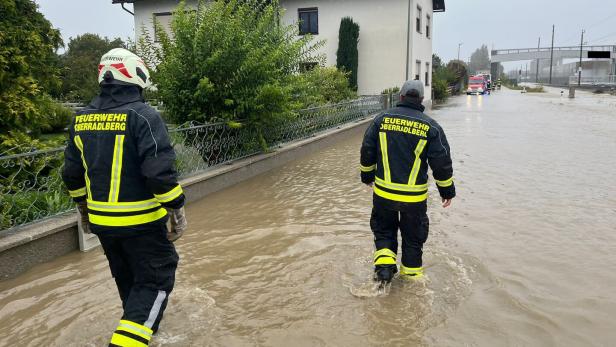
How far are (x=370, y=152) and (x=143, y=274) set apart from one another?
205cm

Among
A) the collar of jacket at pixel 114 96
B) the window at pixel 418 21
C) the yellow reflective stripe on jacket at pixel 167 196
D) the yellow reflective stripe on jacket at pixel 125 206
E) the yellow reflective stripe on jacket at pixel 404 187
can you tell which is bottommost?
the yellow reflective stripe on jacket at pixel 404 187

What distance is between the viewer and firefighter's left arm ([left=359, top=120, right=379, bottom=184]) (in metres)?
3.96

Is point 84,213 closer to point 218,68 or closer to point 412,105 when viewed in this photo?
point 412,105

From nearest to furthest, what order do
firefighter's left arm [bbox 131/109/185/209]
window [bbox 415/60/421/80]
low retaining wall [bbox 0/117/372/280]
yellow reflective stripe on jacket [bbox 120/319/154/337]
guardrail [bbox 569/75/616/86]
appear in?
firefighter's left arm [bbox 131/109/185/209] < yellow reflective stripe on jacket [bbox 120/319/154/337] < low retaining wall [bbox 0/117/372/280] < window [bbox 415/60/421/80] < guardrail [bbox 569/75/616/86]

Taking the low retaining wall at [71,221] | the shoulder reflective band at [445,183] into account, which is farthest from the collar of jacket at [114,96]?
the shoulder reflective band at [445,183]

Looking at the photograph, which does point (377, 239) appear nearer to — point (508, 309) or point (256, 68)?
point (508, 309)

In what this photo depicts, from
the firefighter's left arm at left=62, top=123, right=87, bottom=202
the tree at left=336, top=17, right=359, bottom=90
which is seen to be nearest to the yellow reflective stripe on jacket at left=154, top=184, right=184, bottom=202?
the firefighter's left arm at left=62, top=123, right=87, bottom=202

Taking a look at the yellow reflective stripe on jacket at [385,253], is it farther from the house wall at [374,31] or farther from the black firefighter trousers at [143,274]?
the house wall at [374,31]

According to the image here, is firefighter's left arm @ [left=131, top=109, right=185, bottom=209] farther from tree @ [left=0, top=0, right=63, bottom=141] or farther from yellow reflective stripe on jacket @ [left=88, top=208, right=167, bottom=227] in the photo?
tree @ [left=0, top=0, right=63, bottom=141]

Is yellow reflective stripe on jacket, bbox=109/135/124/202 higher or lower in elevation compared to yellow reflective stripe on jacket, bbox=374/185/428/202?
higher

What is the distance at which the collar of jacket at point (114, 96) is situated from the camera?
2.77 metres

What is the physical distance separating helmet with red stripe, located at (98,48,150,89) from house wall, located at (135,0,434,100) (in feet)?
67.5

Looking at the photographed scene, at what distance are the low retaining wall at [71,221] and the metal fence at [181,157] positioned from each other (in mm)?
154

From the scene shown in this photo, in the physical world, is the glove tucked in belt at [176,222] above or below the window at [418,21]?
below
